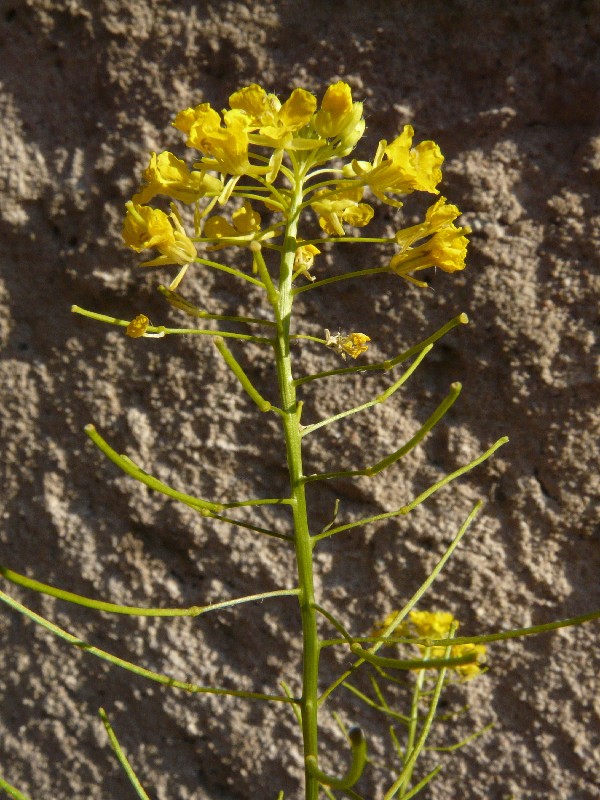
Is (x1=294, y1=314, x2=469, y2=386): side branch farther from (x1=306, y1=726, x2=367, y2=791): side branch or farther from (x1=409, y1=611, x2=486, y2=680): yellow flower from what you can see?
(x1=409, y1=611, x2=486, y2=680): yellow flower

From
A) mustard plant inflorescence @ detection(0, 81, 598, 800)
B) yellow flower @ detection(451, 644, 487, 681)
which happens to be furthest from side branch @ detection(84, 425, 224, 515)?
yellow flower @ detection(451, 644, 487, 681)

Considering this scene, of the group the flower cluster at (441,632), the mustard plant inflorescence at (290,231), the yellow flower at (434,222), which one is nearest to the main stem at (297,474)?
the mustard plant inflorescence at (290,231)

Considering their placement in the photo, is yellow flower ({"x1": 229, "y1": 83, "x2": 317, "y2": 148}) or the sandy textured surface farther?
the sandy textured surface

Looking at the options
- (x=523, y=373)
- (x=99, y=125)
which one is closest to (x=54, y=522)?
(x=99, y=125)

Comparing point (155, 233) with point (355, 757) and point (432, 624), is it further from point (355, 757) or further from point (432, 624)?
point (432, 624)

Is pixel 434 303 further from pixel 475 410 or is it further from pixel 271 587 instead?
pixel 271 587

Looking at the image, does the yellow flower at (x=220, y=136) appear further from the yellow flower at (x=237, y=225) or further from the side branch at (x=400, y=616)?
the side branch at (x=400, y=616)

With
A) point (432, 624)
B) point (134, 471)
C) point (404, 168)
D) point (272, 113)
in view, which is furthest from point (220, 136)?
point (432, 624)
